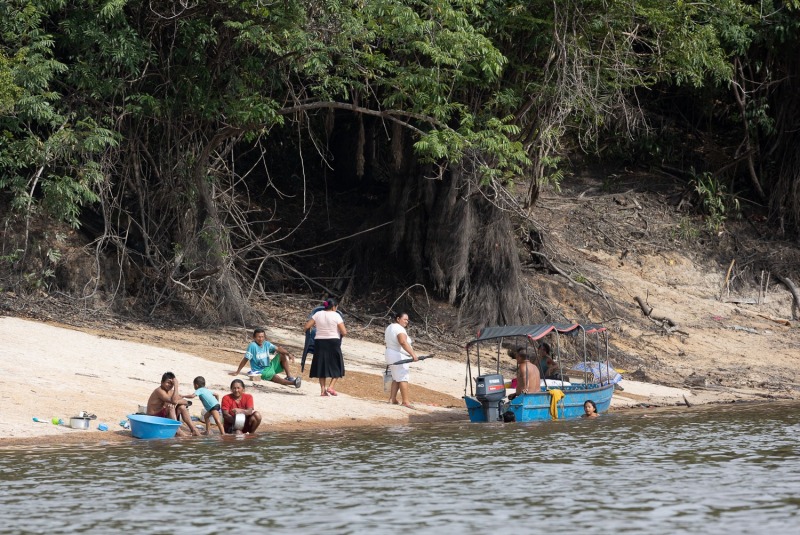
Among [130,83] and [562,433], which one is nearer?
[562,433]

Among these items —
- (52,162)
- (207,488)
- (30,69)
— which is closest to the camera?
(207,488)

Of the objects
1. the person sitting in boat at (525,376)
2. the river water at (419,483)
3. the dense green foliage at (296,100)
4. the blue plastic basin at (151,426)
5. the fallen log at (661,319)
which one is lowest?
the river water at (419,483)

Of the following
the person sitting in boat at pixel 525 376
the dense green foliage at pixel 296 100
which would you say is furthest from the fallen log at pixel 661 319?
the person sitting in boat at pixel 525 376

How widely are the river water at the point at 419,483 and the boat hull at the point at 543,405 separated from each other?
1.03 m

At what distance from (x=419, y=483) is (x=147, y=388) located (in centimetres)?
628

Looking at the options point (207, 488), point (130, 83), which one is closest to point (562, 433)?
point (207, 488)

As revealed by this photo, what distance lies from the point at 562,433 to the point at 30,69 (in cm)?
1000

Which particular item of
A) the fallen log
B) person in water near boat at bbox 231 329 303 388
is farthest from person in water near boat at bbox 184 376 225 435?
the fallen log

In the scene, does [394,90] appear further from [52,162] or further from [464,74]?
[52,162]

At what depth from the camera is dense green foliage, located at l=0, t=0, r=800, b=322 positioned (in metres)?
18.8

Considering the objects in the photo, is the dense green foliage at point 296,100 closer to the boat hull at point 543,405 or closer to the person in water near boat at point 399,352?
the person in water near boat at point 399,352

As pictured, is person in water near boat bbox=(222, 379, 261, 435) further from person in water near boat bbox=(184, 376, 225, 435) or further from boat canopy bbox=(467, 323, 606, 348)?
boat canopy bbox=(467, 323, 606, 348)

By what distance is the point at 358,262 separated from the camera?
966 inches

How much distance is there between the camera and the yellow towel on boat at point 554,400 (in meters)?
16.4
